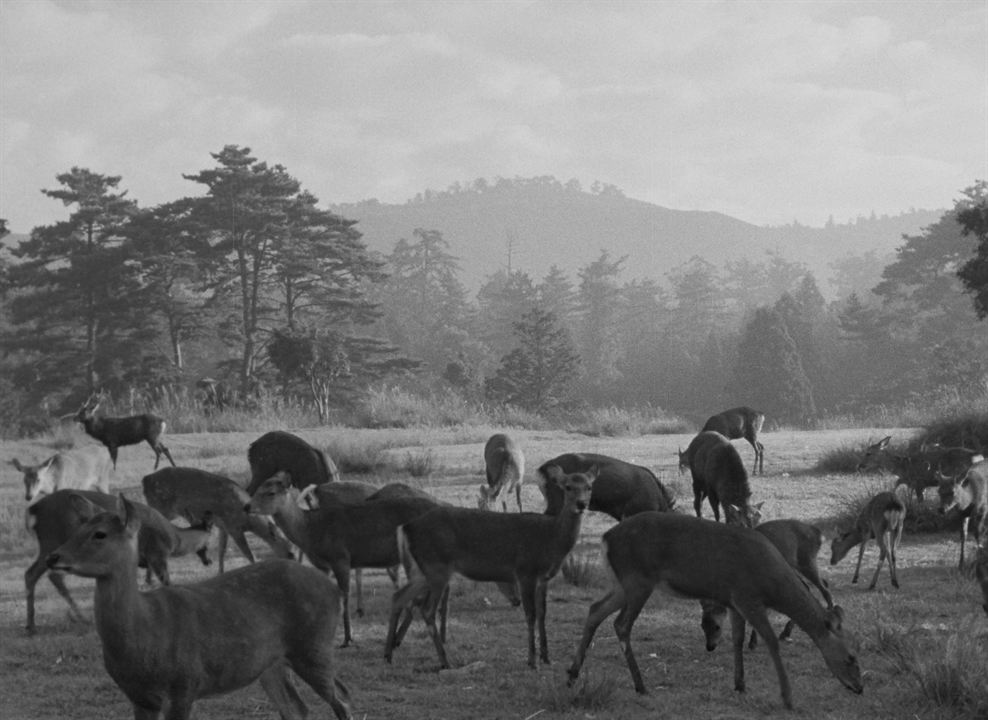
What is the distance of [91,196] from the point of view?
5034cm

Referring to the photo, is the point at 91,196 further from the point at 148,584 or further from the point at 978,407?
the point at 148,584

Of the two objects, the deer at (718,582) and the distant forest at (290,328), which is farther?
the distant forest at (290,328)

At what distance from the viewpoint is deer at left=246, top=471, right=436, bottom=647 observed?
886 cm

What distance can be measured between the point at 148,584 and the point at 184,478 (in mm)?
1380

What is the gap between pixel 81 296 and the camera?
49.5 m

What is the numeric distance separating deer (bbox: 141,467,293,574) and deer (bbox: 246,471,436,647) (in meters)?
1.56

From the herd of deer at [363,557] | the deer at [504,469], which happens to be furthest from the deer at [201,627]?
the deer at [504,469]

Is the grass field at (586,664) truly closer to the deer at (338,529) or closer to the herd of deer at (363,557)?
the herd of deer at (363,557)

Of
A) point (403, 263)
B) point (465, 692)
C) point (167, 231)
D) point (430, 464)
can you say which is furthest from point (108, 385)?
point (403, 263)

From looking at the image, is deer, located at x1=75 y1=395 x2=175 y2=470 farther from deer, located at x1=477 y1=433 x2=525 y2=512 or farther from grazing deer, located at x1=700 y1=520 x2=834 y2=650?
grazing deer, located at x1=700 y1=520 x2=834 y2=650

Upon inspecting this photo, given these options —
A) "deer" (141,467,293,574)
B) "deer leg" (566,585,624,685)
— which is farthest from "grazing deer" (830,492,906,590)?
"deer" (141,467,293,574)

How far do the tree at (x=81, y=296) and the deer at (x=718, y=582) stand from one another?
4225 cm

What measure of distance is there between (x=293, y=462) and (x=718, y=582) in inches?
281

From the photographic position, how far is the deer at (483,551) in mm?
8180
